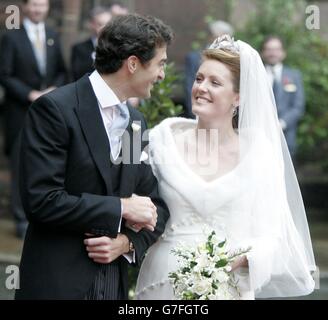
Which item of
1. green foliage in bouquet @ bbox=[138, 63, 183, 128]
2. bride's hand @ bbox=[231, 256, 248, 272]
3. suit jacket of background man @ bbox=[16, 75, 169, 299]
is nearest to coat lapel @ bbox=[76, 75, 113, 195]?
suit jacket of background man @ bbox=[16, 75, 169, 299]

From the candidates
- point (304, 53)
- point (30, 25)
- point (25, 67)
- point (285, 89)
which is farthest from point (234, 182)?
point (304, 53)

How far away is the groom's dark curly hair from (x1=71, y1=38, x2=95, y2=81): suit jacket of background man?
3.88 meters

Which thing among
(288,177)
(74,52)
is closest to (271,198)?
(288,177)

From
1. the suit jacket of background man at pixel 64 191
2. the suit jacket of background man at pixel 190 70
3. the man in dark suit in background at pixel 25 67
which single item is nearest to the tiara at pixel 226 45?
the suit jacket of background man at pixel 64 191

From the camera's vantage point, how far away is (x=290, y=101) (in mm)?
9742

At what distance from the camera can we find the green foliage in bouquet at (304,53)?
413 inches

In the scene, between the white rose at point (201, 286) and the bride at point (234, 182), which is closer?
the white rose at point (201, 286)

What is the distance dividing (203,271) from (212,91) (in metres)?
0.92

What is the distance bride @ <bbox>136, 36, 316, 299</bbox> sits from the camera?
4.49 meters

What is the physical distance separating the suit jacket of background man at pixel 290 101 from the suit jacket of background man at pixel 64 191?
5690mm

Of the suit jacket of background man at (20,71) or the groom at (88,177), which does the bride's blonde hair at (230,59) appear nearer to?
the groom at (88,177)

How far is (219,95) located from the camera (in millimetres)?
4531

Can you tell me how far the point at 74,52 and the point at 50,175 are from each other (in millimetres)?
4548

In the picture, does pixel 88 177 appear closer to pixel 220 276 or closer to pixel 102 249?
pixel 102 249
